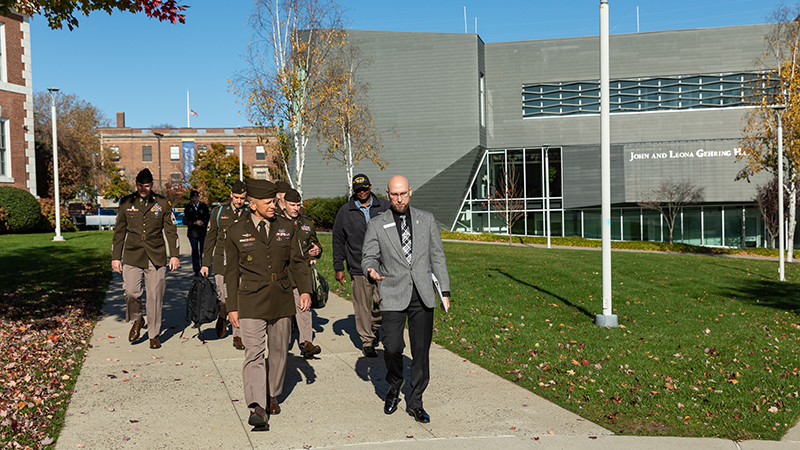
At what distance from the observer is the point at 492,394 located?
19.3ft

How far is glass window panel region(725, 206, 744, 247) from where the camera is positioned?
39969 millimetres

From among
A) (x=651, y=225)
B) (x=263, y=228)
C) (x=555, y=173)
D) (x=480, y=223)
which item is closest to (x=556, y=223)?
(x=555, y=173)

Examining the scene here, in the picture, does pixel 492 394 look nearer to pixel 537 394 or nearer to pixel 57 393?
pixel 537 394

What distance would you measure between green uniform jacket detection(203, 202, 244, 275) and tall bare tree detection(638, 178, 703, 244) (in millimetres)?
34554

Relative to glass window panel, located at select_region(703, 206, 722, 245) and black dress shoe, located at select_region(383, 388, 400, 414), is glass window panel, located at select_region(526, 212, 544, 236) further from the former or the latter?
black dress shoe, located at select_region(383, 388, 400, 414)

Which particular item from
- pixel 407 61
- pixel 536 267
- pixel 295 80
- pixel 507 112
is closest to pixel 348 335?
pixel 536 267

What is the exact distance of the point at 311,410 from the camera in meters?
5.38

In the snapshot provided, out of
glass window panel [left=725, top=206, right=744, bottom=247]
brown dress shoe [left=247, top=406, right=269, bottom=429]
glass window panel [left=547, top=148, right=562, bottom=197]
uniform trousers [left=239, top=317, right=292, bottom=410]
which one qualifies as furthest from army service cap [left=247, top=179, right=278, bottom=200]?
glass window panel [left=725, top=206, right=744, bottom=247]

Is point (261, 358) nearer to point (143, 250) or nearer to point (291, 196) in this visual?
point (291, 196)

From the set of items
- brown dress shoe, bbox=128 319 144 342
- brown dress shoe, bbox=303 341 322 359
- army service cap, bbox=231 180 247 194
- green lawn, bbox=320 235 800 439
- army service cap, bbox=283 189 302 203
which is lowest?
green lawn, bbox=320 235 800 439

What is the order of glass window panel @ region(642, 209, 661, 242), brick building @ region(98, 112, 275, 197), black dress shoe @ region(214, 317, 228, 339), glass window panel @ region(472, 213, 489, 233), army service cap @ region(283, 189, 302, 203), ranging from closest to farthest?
army service cap @ region(283, 189, 302, 203)
black dress shoe @ region(214, 317, 228, 339)
glass window panel @ region(472, 213, 489, 233)
glass window panel @ region(642, 209, 661, 242)
brick building @ region(98, 112, 275, 197)

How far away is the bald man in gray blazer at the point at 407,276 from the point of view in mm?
5086

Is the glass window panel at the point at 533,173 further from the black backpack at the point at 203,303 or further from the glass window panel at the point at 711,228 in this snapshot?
the black backpack at the point at 203,303

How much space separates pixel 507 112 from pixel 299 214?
35228 mm
